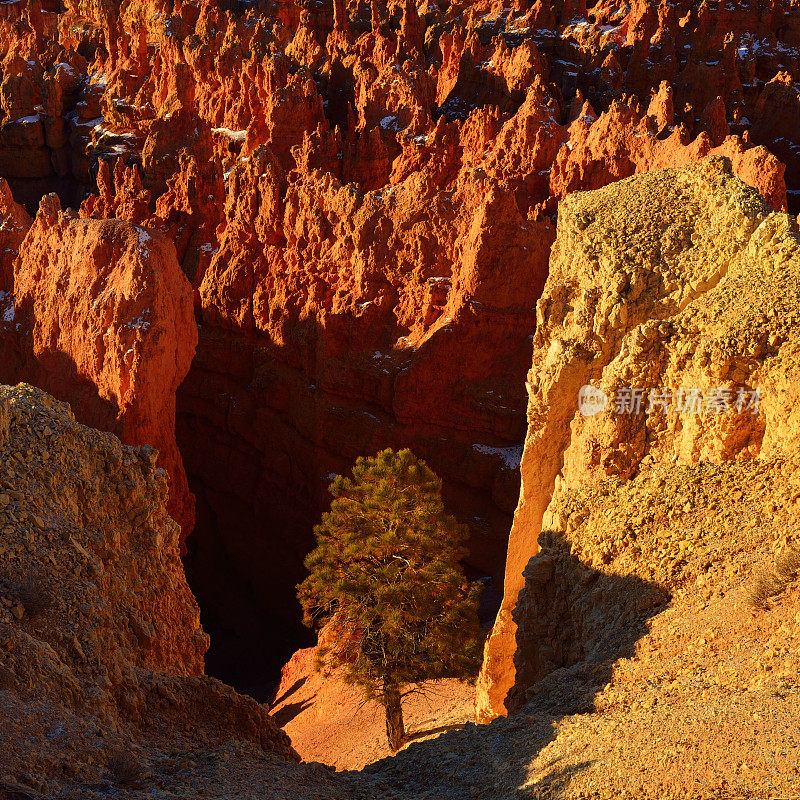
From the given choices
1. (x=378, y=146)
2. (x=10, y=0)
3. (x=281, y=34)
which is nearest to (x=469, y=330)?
(x=378, y=146)

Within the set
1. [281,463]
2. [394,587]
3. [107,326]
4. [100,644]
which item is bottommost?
[394,587]

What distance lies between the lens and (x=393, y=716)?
1184cm

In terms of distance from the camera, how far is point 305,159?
24.5 meters

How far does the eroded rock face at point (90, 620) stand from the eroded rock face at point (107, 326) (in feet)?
23.6

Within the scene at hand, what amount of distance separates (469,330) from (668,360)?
10669mm

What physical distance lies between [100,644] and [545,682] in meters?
A: 3.55

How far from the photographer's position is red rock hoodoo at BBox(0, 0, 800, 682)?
55.1 ft

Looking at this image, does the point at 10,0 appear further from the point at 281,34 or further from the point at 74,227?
the point at 74,227

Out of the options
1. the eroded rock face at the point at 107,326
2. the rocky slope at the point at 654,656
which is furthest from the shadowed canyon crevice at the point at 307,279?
the rocky slope at the point at 654,656

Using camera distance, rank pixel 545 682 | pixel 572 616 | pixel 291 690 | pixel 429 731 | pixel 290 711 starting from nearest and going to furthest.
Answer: pixel 545 682, pixel 572 616, pixel 429 731, pixel 290 711, pixel 291 690

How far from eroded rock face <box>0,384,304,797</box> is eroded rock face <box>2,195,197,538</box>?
721 cm

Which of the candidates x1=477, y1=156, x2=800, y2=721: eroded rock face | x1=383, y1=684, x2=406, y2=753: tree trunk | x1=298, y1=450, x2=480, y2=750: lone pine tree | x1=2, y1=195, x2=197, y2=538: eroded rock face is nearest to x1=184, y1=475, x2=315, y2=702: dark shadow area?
x1=2, y1=195, x2=197, y2=538: eroded rock face

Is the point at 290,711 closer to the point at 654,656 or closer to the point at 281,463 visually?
the point at 281,463

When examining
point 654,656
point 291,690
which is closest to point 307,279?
point 291,690
